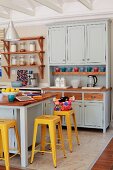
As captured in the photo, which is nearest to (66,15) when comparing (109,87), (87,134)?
(109,87)

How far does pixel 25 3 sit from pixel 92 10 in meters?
1.69

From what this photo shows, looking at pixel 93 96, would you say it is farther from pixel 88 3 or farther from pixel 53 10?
pixel 53 10

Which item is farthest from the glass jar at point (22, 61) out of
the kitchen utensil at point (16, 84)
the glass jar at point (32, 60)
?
the kitchen utensil at point (16, 84)

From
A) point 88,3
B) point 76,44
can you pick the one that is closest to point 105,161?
point 76,44

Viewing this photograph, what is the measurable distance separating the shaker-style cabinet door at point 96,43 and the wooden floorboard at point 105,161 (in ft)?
7.00

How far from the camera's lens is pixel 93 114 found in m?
6.01

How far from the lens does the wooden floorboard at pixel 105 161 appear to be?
13.1ft

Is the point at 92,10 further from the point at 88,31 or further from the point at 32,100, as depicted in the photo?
the point at 32,100

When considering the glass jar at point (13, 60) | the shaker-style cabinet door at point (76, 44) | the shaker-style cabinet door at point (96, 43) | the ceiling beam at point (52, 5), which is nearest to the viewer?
the ceiling beam at point (52, 5)

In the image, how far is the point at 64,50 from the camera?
6414mm

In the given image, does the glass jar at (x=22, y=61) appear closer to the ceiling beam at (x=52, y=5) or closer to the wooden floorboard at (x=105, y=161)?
the ceiling beam at (x=52, y=5)

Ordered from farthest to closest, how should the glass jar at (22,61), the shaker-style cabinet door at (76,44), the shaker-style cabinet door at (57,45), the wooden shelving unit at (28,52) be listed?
the glass jar at (22,61)
the wooden shelving unit at (28,52)
the shaker-style cabinet door at (57,45)
the shaker-style cabinet door at (76,44)

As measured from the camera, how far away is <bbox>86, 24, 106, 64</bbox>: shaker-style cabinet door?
603cm

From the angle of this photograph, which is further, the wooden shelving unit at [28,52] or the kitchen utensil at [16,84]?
the wooden shelving unit at [28,52]
